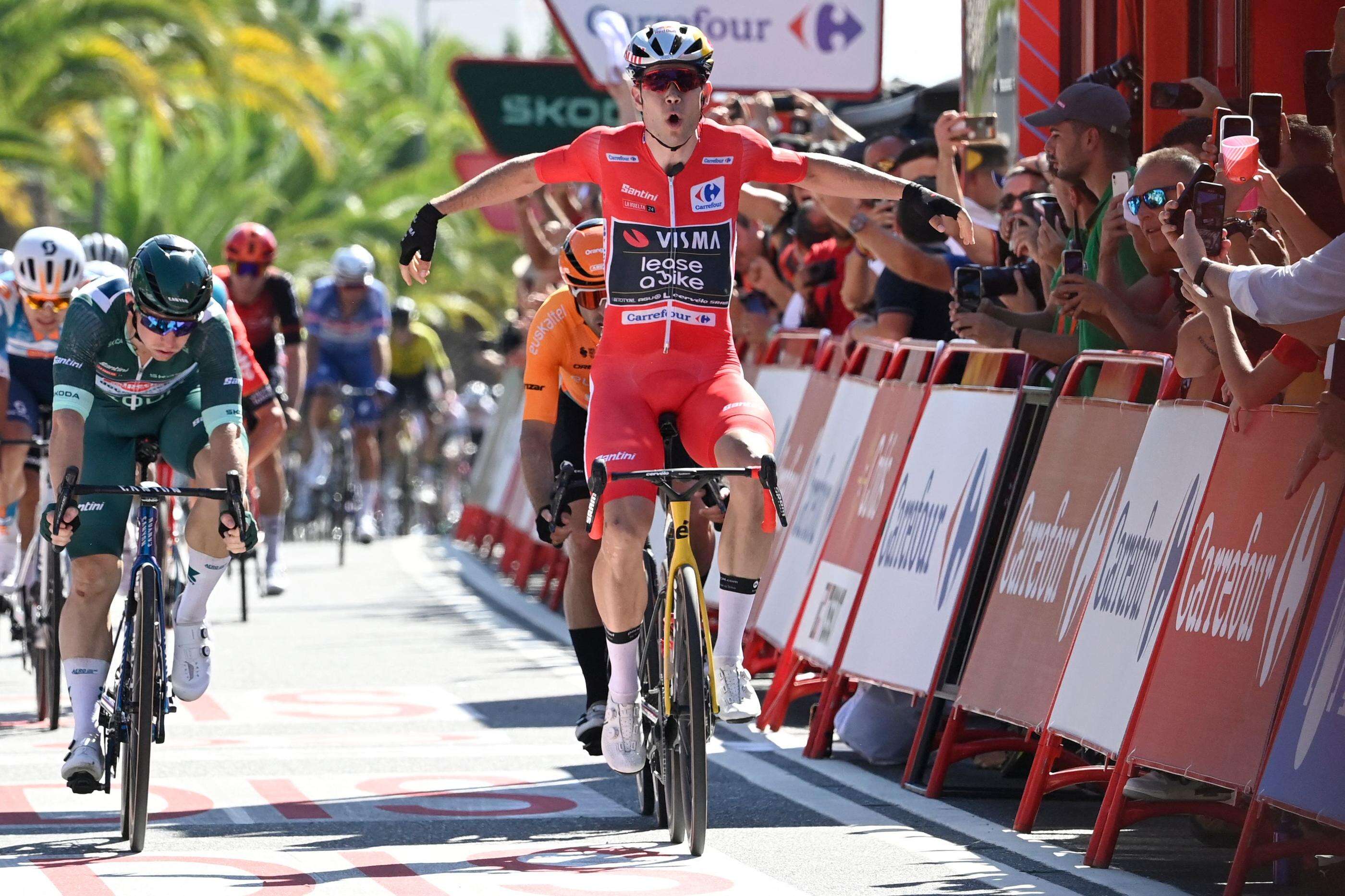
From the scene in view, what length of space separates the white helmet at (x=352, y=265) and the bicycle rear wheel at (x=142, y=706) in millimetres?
12481

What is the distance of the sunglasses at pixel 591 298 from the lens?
336 inches

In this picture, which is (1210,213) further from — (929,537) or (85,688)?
(85,688)

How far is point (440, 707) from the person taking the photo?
37.7 ft

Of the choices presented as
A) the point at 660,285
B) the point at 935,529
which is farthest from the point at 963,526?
the point at 660,285

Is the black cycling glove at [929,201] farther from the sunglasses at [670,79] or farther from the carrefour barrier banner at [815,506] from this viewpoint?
the carrefour barrier banner at [815,506]

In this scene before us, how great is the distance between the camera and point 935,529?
920 centimetres

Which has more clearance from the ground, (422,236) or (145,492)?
(422,236)

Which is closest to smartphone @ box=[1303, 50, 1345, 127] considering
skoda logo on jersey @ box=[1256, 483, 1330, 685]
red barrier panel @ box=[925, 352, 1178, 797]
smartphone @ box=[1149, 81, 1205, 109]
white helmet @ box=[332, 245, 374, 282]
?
red barrier panel @ box=[925, 352, 1178, 797]

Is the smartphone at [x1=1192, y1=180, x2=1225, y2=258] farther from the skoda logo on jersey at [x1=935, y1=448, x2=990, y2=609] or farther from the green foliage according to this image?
the green foliage

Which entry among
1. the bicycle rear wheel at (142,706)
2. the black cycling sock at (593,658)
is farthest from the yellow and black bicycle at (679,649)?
the bicycle rear wheel at (142,706)

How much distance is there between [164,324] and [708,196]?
1883mm

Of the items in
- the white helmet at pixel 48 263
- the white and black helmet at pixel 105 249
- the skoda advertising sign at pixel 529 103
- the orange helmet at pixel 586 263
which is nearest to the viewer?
the orange helmet at pixel 586 263

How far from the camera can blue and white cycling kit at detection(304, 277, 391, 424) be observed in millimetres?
20469

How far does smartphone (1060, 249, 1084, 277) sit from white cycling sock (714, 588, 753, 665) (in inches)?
76.9
